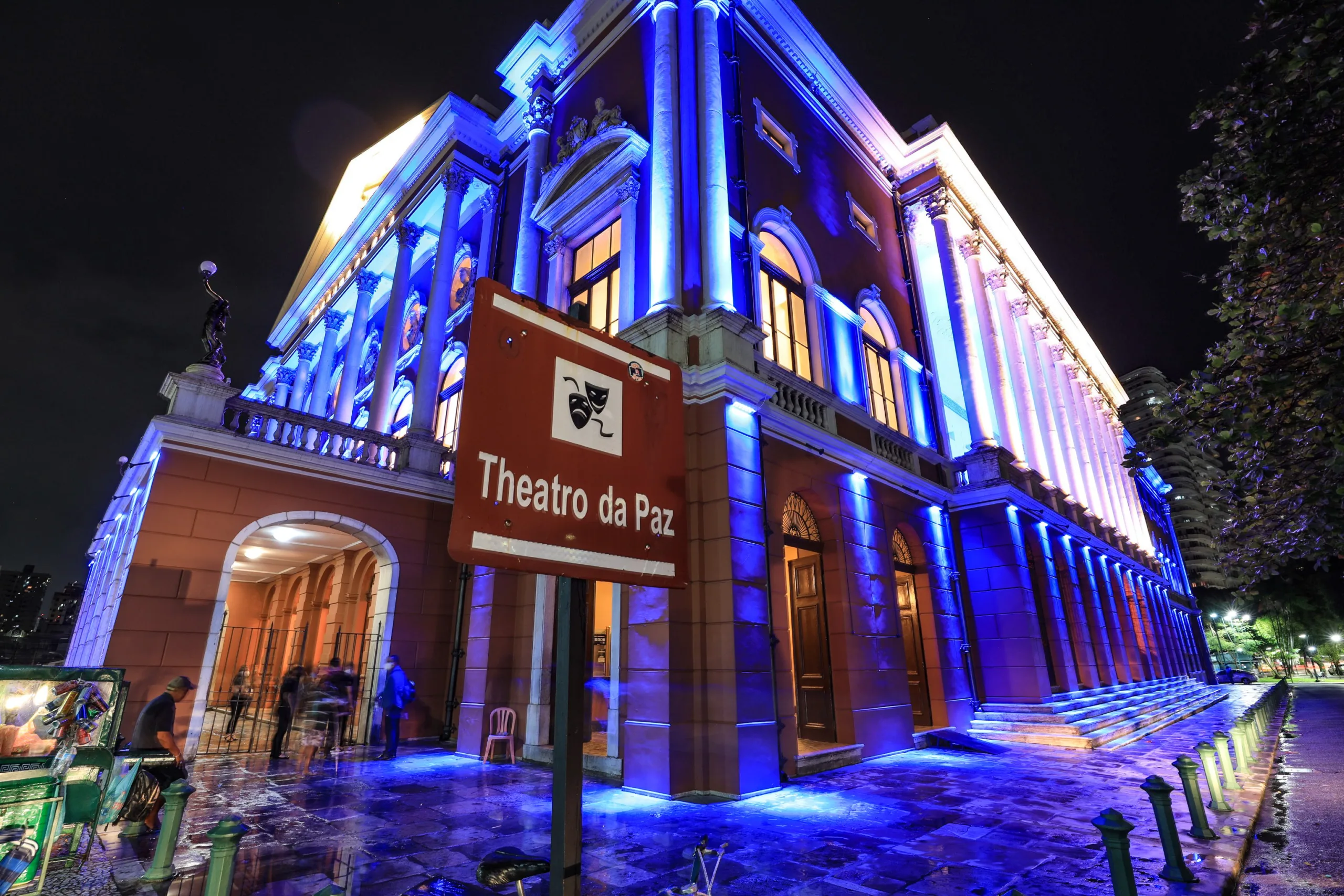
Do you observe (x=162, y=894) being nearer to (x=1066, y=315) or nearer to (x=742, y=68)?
(x=742, y=68)

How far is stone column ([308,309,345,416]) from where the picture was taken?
24.0 metres

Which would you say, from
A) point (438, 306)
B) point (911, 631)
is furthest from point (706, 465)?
point (438, 306)

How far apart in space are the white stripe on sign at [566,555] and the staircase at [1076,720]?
1353 centimetres

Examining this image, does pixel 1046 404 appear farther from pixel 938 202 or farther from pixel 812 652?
pixel 812 652

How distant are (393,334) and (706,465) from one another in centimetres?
1221

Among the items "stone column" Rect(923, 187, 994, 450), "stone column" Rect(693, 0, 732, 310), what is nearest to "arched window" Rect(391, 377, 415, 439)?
"stone column" Rect(693, 0, 732, 310)

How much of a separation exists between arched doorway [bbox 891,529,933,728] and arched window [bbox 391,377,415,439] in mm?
15776

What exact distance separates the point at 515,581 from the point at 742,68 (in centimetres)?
1240

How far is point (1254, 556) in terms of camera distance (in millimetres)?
10008

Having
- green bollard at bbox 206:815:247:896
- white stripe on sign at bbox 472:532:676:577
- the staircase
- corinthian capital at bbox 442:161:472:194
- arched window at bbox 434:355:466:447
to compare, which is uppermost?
corinthian capital at bbox 442:161:472:194

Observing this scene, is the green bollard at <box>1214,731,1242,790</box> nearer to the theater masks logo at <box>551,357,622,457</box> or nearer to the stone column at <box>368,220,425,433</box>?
the theater masks logo at <box>551,357,622,457</box>

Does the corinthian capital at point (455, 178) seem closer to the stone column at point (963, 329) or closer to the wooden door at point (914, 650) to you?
the stone column at point (963, 329)

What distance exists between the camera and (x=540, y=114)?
53.8ft

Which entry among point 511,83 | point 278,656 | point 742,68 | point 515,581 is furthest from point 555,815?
point 278,656
